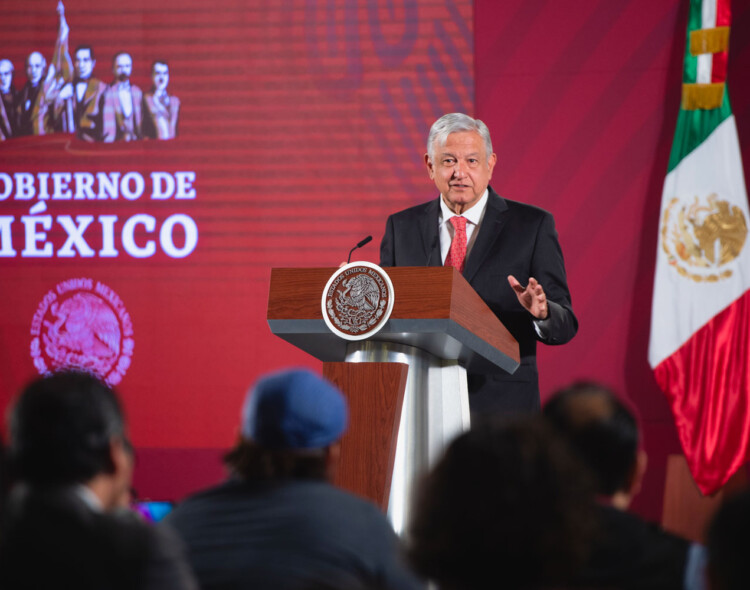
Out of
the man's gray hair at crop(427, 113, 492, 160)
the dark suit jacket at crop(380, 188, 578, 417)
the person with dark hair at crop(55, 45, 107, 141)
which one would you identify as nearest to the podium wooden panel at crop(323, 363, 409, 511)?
the dark suit jacket at crop(380, 188, 578, 417)

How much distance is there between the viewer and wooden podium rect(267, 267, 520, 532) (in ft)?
7.19

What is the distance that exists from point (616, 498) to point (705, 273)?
3.44 meters

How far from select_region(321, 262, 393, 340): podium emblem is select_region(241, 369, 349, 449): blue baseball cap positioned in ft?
2.60

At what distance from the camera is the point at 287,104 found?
4.84 meters

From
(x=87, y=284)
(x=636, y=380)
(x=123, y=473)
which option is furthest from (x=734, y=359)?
(x=123, y=473)

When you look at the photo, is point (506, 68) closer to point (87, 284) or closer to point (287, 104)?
point (287, 104)

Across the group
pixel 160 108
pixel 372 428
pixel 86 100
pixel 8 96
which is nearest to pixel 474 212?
pixel 372 428

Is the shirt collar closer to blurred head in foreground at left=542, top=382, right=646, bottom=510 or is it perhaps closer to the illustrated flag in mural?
blurred head in foreground at left=542, top=382, right=646, bottom=510

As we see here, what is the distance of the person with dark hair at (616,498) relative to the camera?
1258mm

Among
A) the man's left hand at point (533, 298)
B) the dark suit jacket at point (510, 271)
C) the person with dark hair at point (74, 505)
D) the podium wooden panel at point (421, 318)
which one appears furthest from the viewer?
the dark suit jacket at point (510, 271)

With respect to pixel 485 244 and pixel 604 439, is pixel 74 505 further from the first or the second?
pixel 485 244

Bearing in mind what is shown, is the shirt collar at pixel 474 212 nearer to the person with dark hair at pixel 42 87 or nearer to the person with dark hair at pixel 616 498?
the person with dark hair at pixel 616 498

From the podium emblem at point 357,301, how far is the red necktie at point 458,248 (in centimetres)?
63

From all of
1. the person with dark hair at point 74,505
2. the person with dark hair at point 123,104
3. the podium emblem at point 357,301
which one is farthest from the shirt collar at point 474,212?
the person with dark hair at point 123,104
